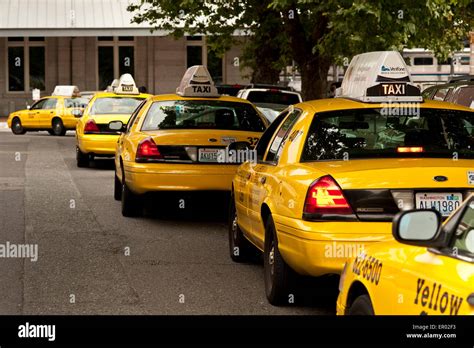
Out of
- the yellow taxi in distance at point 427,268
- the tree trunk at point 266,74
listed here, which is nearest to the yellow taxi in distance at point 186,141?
the yellow taxi in distance at point 427,268

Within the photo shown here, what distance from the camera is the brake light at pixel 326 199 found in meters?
7.52

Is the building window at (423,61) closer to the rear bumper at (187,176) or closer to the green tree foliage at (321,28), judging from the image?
the green tree foliage at (321,28)

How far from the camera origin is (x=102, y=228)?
13.0 meters

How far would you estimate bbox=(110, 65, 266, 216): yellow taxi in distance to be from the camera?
13.1 metres

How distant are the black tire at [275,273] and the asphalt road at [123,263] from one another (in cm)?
8

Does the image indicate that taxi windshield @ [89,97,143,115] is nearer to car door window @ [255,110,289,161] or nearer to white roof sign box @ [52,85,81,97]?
car door window @ [255,110,289,161]

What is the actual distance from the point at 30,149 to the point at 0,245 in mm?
19015

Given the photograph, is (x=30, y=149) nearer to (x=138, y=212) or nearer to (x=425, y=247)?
(x=138, y=212)

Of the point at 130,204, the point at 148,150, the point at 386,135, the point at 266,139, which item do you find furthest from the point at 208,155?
the point at 386,135

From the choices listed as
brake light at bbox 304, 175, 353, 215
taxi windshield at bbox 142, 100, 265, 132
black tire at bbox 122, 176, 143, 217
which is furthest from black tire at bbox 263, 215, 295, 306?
black tire at bbox 122, 176, 143, 217

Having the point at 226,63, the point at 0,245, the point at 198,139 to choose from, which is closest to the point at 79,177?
the point at 198,139

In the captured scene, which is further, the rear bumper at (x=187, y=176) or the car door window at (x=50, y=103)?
the car door window at (x=50, y=103)

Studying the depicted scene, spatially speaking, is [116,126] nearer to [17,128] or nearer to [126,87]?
[126,87]

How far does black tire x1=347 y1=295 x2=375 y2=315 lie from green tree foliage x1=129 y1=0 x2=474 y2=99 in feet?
38.4
